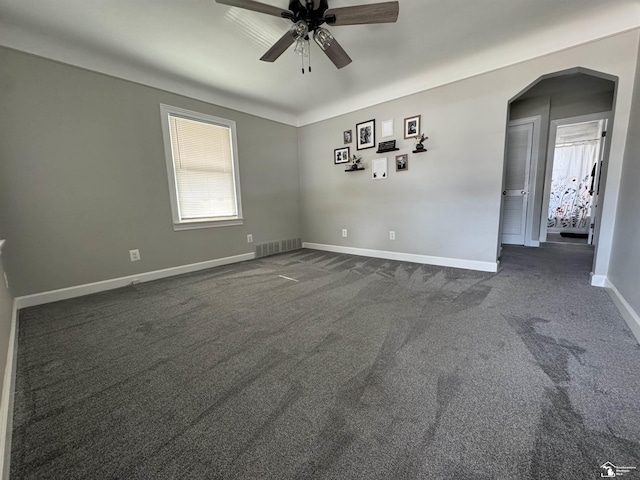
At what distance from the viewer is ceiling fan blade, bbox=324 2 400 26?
161 cm

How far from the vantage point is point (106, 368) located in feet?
4.53

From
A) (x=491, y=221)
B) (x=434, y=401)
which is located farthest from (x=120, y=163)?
(x=491, y=221)

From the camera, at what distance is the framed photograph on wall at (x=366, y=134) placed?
11.7ft

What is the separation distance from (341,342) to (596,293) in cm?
244

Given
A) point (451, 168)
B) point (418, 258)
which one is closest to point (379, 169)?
point (451, 168)

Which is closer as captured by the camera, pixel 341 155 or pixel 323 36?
pixel 323 36

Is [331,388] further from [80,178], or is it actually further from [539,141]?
[539,141]

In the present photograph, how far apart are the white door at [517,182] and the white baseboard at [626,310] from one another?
2381 millimetres

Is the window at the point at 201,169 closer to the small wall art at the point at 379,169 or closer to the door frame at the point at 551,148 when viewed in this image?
the small wall art at the point at 379,169

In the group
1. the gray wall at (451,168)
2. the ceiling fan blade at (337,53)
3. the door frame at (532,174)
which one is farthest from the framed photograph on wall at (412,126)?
the door frame at (532,174)

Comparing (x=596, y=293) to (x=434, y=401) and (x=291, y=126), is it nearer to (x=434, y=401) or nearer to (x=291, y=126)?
(x=434, y=401)

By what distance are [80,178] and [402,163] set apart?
372 centimetres

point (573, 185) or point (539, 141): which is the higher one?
point (539, 141)

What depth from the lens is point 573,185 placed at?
584cm
